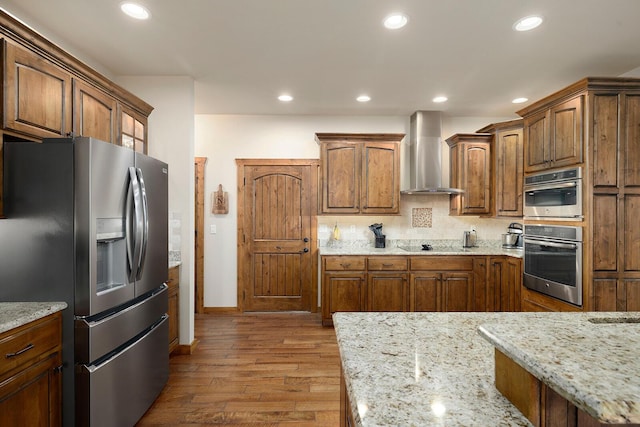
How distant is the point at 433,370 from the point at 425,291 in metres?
3.23

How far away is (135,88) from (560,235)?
4.13 metres

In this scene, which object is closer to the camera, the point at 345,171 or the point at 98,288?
the point at 98,288

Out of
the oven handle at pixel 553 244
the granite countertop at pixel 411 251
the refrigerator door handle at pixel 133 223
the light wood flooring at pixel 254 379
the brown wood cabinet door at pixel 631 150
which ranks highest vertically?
the brown wood cabinet door at pixel 631 150

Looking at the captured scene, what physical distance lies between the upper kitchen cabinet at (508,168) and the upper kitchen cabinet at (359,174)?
1.18 m

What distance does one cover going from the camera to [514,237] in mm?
4523

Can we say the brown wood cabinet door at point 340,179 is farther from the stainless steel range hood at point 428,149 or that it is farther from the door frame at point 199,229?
the door frame at point 199,229

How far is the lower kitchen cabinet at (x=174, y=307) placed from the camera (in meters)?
3.14

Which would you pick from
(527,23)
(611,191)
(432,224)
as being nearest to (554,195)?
(611,191)

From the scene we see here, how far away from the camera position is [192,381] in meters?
2.80

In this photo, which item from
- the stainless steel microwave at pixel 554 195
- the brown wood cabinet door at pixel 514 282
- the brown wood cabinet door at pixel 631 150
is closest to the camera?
the brown wood cabinet door at pixel 631 150

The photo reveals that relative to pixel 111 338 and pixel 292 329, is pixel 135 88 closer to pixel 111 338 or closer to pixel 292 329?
pixel 111 338

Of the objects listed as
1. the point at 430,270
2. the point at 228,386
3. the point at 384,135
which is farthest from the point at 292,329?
the point at 384,135

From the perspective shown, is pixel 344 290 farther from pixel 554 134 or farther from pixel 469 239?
pixel 554 134

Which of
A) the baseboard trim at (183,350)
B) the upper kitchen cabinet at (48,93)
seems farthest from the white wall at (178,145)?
the upper kitchen cabinet at (48,93)
